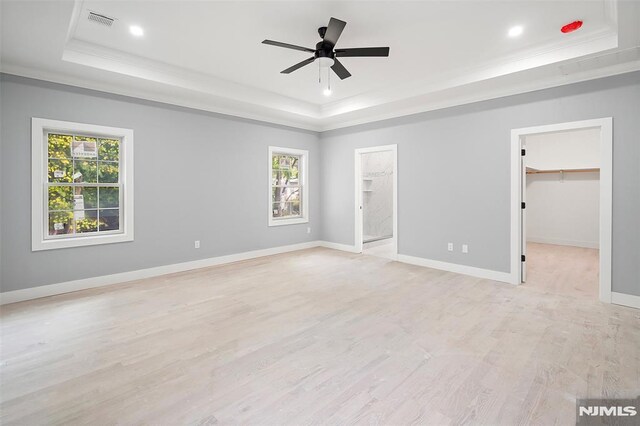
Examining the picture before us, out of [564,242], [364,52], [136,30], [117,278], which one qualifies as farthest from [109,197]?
[564,242]

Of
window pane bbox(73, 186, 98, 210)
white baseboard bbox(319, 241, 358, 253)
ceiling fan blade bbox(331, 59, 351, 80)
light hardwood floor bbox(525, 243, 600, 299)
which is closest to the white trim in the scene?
light hardwood floor bbox(525, 243, 600, 299)

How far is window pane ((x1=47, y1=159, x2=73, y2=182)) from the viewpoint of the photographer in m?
3.93

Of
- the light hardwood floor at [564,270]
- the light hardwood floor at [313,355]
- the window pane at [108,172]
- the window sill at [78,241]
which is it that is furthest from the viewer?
the window pane at [108,172]

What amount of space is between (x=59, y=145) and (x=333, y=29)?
3750 millimetres

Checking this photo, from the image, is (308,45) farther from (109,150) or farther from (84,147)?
(84,147)

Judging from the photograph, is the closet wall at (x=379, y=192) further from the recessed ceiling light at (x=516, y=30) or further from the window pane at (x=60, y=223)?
the window pane at (x=60, y=223)

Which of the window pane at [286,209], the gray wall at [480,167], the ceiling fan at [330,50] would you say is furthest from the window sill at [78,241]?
the gray wall at [480,167]

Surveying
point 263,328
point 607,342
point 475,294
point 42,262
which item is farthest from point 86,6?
point 607,342

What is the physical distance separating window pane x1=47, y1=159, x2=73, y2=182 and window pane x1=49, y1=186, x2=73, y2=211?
0.37 ft

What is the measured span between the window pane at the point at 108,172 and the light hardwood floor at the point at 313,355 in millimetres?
1493

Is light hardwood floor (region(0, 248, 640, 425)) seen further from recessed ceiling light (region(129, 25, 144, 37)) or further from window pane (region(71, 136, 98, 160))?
recessed ceiling light (region(129, 25, 144, 37))

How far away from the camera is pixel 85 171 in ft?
13.7

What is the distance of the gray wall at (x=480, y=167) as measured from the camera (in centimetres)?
351

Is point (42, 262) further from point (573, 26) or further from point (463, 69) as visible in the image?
point (573, 26)
